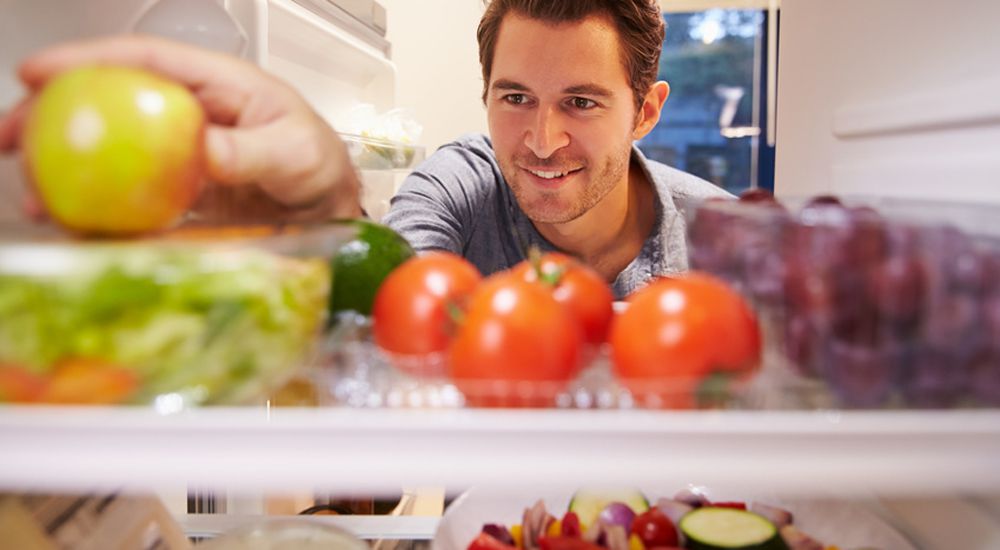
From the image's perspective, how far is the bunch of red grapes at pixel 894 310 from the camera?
0.51 metres

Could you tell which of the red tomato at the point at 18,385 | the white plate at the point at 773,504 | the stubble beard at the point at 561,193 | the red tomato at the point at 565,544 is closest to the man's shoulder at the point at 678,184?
the stubble beard at the point at 561,193

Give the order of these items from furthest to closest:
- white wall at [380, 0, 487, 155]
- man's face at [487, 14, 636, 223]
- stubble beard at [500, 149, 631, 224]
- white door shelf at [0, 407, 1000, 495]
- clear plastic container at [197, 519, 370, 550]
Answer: white wall at [380, 0, 487, 155] < stubble beard at [500, 149, 631, 224] < man's face at [487, 14, 636, 223] < clear plastic container at [197, 519, 370, 550] < white door shelf at [0, 407, 1000, 495]

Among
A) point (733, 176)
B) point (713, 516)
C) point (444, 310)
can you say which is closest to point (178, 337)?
point (444, 310)

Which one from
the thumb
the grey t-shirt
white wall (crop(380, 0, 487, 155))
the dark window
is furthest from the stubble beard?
the dark window

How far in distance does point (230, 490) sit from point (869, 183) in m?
0.90

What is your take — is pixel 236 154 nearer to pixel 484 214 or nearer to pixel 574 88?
pixel 574 88

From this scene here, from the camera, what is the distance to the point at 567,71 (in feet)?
5.43

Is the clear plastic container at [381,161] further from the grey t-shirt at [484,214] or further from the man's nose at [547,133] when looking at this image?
the man's nose at [547,133]

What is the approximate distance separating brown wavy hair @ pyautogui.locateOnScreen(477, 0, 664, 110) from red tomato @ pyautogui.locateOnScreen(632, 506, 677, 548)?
117 cm

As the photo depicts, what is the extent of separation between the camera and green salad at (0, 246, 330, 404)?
466 mm

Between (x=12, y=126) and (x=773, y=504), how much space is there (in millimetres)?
759

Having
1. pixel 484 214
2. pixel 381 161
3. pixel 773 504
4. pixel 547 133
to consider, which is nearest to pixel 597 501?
pixel 773 504

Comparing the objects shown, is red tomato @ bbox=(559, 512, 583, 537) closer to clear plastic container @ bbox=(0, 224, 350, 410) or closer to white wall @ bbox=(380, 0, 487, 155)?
clear plastic container @ bbox=(0, 224, 350, 410)

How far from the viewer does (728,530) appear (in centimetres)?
74
